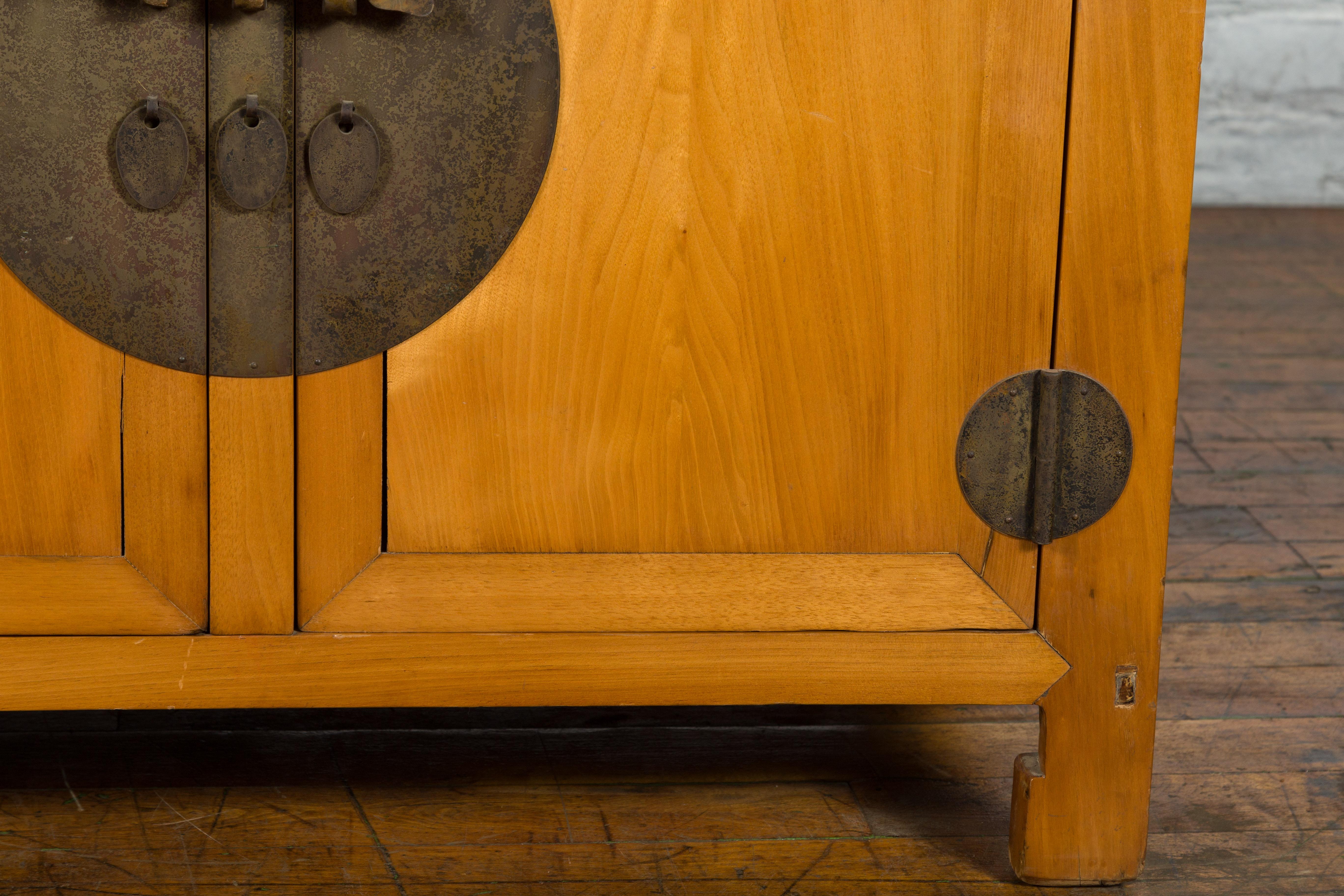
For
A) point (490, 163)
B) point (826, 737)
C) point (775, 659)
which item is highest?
point (490, 163)

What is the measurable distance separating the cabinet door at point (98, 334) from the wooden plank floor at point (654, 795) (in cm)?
22

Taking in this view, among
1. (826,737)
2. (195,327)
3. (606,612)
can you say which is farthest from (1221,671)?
(195,327)

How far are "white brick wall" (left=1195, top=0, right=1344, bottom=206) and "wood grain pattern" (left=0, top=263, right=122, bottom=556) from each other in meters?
3.01

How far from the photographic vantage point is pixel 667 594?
102 cm

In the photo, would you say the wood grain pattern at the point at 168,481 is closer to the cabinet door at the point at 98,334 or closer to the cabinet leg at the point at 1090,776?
the cabinet door at the point at 98,334

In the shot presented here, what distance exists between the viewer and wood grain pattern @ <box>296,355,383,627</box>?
38.1 inches

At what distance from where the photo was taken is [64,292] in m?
0.94

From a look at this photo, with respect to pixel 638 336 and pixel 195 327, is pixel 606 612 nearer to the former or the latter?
pixel 638 336

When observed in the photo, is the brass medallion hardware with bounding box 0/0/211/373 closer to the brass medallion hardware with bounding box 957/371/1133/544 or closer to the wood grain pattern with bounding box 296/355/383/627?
the wood grain pattern with bounding box 296/355/383/627

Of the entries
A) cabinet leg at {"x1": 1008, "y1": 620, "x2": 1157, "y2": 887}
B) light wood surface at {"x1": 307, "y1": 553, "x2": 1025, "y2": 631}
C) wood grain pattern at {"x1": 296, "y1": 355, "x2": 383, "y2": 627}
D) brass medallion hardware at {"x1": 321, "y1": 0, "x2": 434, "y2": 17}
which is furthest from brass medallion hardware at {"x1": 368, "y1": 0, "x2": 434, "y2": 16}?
cabinet leg at {"x1": 1008, "y1": 620, "x2": 1157, "y2": 887}

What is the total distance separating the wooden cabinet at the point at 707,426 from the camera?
0.96 meters

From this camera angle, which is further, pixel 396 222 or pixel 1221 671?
pixel 1221 671

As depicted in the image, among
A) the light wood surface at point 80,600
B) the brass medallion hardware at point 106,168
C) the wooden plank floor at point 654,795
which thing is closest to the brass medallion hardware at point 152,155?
the brass medallion hardware at point 106,168

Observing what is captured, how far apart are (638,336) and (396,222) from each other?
185 mm
